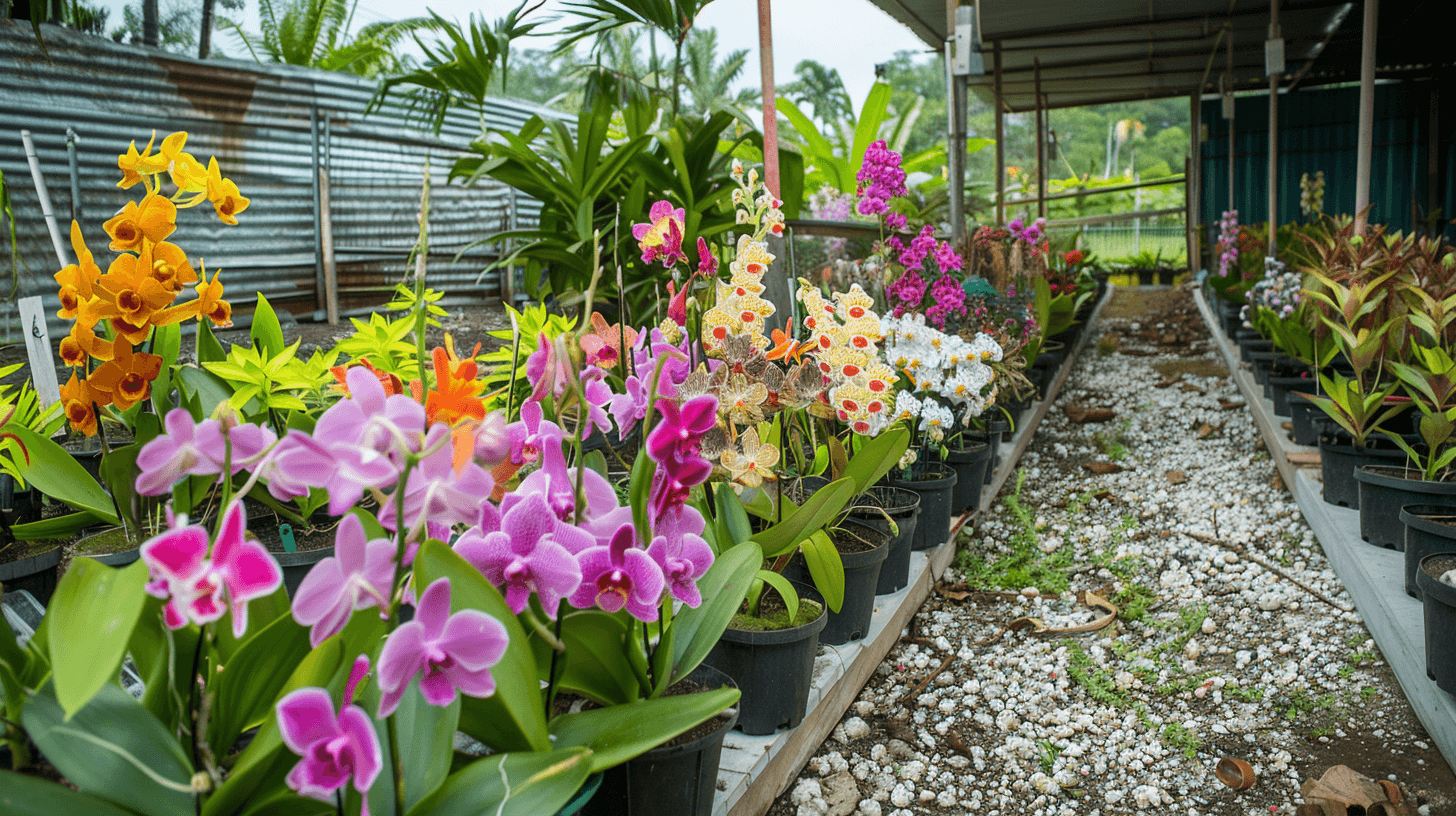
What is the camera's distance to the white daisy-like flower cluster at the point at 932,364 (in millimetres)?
2236

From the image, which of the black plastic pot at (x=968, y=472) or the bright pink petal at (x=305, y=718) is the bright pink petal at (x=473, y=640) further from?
the black plastic pot at (x=968, y=472)

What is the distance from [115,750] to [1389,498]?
8.62ft

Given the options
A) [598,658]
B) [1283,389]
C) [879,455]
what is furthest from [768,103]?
[1283,389]

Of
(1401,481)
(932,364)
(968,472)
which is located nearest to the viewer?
(1401,481)

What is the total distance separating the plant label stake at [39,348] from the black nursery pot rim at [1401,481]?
9.46 feet

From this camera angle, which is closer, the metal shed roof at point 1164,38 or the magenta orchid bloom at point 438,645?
the magenta orchid bloom at point 438,645

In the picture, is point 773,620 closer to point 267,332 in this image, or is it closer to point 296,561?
point 296,561

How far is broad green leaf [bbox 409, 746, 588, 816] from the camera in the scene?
2.54 feet

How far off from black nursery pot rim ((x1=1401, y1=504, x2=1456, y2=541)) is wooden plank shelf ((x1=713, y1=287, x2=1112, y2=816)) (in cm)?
106

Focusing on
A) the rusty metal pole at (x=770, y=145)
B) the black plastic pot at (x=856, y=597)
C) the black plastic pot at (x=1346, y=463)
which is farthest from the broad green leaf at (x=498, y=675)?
the black plastic pot at (x=1346, y=463)

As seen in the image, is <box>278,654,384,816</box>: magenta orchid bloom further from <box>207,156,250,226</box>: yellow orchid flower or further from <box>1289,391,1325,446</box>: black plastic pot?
<box>1289,391,1325,446</box>: black plastic pot

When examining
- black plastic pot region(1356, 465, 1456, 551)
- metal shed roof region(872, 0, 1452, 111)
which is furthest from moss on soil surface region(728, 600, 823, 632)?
metal shed roof region(872, 0, 1452, 111)

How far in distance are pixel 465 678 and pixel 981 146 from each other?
10151 millimetres

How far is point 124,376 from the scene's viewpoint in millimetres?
1381
